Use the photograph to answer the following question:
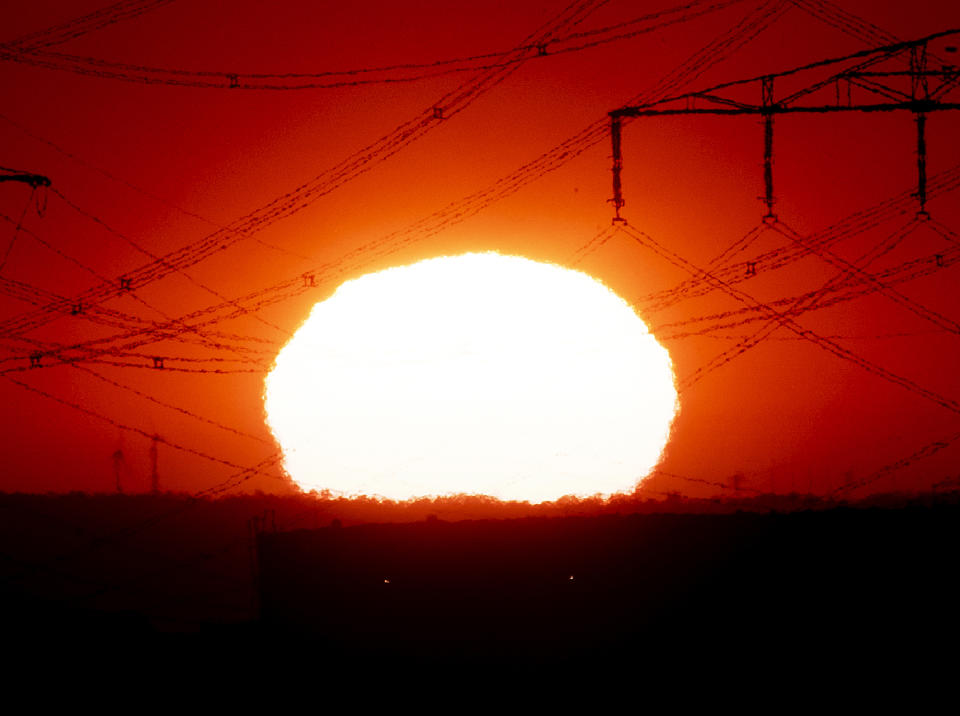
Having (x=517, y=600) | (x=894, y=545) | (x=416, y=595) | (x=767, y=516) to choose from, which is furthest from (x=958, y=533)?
(x=416, y=595)

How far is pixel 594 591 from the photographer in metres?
33.4

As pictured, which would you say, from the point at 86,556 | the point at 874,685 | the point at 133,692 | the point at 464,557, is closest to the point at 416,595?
the point at 464,557

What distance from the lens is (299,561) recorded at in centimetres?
3903

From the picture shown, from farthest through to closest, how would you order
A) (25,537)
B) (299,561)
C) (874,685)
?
(25,537) → (299,561) → (874,685)

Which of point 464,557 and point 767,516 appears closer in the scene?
point 767,516

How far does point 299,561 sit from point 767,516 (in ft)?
45.0

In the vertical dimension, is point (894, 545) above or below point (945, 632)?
above

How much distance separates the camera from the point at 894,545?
31516 millimetres

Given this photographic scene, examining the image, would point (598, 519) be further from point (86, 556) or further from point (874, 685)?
point (86, 556)

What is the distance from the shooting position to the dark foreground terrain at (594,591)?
31016 millimetres

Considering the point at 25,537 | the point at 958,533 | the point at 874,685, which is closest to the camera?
the point at 874,685

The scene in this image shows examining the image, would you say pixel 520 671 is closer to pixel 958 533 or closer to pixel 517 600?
pixel 517 600

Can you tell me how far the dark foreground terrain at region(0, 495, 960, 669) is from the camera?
3102cm

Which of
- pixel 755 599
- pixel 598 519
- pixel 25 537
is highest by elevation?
pixel 25 537
